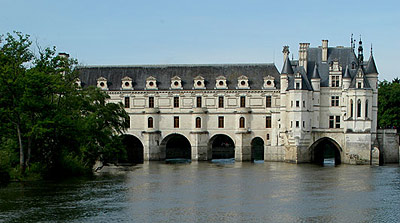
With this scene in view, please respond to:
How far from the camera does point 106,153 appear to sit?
53.5 meters

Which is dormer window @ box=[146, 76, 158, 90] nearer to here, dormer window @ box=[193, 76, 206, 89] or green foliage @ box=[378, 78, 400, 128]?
dormer window @ box=[193, 76, 206, 89]

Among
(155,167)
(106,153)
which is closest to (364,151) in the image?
(155,167)

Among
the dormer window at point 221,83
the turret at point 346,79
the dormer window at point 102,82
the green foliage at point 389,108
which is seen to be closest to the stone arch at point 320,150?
the turret at point 346,79

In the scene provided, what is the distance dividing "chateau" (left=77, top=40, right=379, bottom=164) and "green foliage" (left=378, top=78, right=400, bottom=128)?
10646 millimetres

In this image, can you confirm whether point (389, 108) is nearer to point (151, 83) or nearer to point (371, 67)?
point (371, 67)

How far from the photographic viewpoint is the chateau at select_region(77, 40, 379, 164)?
65.5 m

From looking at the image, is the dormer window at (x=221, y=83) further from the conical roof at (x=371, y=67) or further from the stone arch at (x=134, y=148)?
the conical roof at (x=371, y=67)

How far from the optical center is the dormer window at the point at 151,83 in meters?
74.8

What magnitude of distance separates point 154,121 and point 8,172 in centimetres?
3200

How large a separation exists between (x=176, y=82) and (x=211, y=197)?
37076 millimetres

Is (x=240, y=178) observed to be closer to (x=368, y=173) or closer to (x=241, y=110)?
(x=368, y=173)

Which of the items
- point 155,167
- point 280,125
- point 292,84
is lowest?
point 155,167

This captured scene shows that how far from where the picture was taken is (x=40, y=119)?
44.8 meters

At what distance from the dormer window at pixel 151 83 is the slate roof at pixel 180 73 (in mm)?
631
